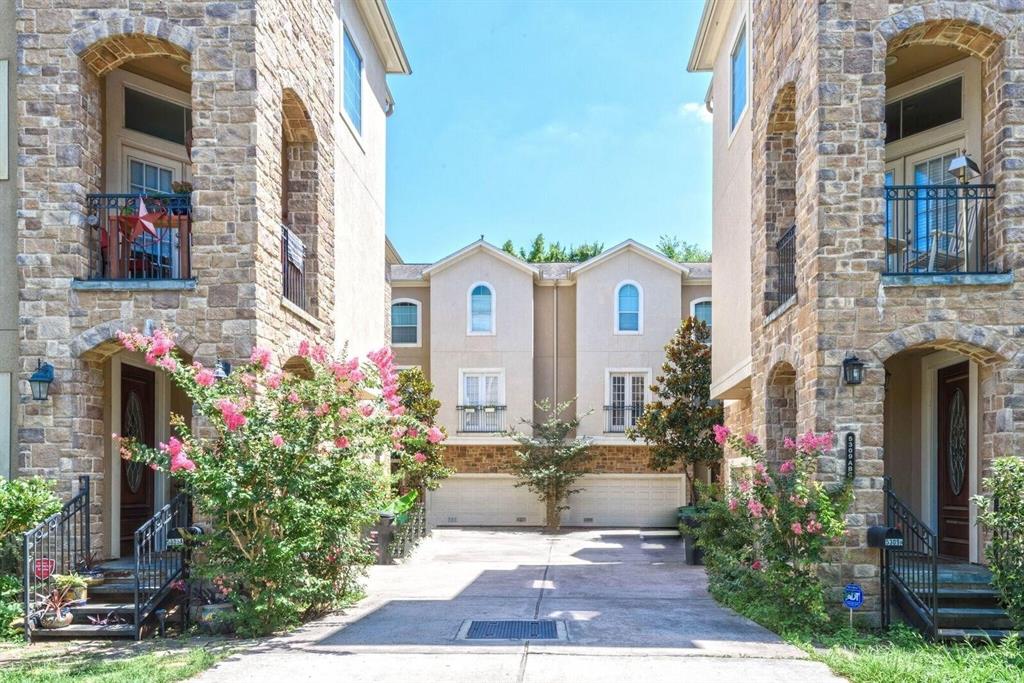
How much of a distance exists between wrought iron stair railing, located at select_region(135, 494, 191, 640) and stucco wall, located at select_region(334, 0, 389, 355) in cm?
508

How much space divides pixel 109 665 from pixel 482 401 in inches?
747

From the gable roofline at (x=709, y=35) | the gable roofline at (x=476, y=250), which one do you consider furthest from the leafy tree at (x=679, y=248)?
Answer: the gable roofline at (x=709, y=35)

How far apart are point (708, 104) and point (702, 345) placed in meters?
6.97

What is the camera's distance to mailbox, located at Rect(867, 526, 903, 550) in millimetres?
9359

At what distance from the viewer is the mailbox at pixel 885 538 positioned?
30.7ft

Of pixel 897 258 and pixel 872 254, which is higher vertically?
pixel 897 258

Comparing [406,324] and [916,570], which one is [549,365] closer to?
[406,324]

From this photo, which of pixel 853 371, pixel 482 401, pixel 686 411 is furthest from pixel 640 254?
pixel 853 371

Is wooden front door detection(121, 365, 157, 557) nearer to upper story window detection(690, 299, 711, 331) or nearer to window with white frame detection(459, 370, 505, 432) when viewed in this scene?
window with white frame detection(459, 370, 505, 432)

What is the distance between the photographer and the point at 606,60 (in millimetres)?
24375

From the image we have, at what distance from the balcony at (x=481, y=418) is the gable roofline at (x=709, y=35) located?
1219 cm

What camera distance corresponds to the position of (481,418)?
26.5 metres

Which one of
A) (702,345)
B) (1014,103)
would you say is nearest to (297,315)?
(1014,103)

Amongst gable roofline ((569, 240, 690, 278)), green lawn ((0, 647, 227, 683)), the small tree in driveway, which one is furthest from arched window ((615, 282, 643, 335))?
green lawn ((0, 647, 227, 683))
